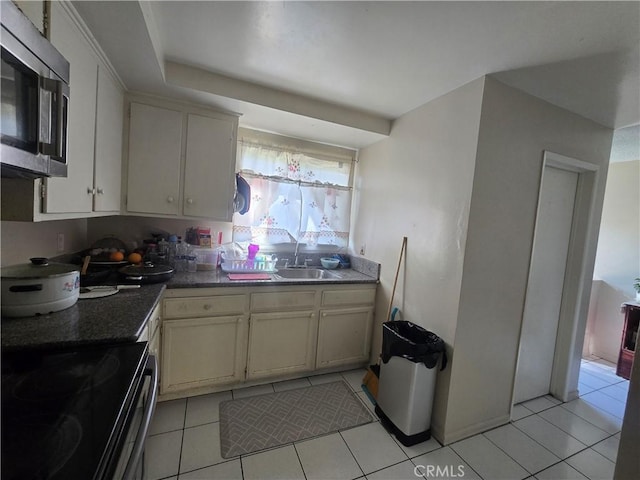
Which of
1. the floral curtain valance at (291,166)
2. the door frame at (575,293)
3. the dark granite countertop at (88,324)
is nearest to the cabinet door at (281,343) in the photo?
the dark granite countertop at (88,324)

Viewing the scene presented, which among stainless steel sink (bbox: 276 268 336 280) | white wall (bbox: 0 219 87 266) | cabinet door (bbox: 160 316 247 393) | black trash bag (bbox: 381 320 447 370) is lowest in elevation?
cabinet door (bbox: 160 316 247 393)

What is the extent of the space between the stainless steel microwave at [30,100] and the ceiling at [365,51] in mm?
580

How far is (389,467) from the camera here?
1589 mm

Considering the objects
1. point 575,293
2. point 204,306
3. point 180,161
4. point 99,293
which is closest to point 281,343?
point 204,306

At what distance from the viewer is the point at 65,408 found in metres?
0.75

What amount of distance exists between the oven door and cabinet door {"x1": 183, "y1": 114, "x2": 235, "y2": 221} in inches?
53.5

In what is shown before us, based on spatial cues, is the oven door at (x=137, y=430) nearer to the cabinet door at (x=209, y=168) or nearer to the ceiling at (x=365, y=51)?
the cabinet door at (x=209, y=168)

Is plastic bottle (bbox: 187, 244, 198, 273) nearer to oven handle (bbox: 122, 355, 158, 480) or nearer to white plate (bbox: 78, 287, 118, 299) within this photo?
white plate (bbox: 78, 287, 118, 299)

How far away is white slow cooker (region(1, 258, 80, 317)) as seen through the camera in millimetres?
1116

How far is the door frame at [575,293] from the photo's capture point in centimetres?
226

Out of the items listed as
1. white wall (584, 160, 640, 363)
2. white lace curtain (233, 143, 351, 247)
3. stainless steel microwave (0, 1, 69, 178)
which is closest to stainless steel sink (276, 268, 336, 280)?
white lace curtain (233, 143, 351, 247)

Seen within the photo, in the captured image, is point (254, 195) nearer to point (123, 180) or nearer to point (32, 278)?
point (123, 180)

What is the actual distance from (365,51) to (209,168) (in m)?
1.42

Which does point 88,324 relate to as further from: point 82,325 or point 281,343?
point 281,343
